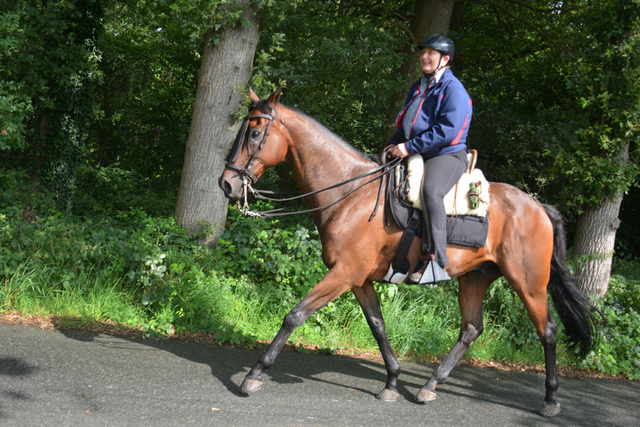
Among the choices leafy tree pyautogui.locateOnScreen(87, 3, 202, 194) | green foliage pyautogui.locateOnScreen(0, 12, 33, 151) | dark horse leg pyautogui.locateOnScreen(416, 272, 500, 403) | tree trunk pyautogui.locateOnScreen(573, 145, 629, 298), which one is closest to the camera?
dark horse leg pyautogui.locateOnScreen(416, 272, 500, 403)

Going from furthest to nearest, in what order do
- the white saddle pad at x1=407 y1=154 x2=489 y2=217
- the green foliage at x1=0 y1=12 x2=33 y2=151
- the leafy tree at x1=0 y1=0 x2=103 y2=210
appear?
the leafy tree at x1=0 y1=0 x2=103 y2=210
the green foliage at x1=0 y1=12 x2=33 y2=151
the white saddle pad at x1=407 y1=154 x2=489 y2=217

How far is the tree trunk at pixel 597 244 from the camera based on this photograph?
22.0ft

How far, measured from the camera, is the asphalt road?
11.5ft

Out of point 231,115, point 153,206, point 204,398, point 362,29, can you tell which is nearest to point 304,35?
point 362,29

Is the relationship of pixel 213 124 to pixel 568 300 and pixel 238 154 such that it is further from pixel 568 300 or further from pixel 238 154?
pixel 568 300

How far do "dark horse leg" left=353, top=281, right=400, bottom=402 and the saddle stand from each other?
265 mm

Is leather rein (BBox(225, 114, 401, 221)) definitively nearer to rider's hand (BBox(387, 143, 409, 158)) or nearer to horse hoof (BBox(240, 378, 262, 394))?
rider's hand (BBox(387, 143, 409, 158))

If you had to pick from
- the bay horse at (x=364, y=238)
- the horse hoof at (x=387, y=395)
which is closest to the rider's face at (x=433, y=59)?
the bay horse at (x=364, y=238)

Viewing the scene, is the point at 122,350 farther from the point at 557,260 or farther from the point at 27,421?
the point at 557,260

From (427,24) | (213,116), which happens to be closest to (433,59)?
(213,116)

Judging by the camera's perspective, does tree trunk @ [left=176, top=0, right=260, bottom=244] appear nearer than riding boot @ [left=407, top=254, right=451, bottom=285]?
No

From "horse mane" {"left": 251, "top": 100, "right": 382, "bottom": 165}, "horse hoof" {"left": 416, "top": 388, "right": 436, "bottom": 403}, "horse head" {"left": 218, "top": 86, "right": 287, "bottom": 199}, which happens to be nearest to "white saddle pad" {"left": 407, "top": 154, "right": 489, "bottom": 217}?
"horse mane" {"left": 251, "top": 100, "right": 382, "bottom": 165}

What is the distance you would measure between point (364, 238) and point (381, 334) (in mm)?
955

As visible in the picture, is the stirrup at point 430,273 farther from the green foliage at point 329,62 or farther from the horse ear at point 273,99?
the green foliage at point 329,62
